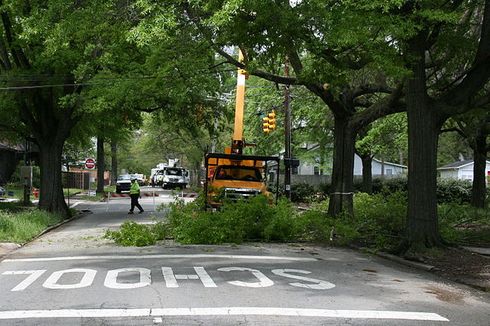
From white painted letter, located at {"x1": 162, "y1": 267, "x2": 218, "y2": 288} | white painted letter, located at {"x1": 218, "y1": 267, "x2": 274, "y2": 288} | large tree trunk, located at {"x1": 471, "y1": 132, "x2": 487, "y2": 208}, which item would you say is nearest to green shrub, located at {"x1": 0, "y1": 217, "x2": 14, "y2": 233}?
white painted letter, located at {"x1": 162, "y1": 267, "x2": 218, "y2": 288}

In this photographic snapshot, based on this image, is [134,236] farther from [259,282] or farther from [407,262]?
[407,262]

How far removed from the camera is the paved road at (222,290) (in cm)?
732

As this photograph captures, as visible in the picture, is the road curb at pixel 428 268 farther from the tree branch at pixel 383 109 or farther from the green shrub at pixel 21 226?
the green shrub at pixel 21 226

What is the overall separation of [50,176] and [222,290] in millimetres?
17594

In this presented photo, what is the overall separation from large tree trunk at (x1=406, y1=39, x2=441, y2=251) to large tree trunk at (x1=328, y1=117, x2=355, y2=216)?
6.46m

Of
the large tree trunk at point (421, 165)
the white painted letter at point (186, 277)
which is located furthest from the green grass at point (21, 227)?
the large tree trunk at point (421, 165)

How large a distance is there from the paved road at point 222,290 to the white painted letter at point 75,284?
0.02 meters

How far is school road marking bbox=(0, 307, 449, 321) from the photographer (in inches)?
289

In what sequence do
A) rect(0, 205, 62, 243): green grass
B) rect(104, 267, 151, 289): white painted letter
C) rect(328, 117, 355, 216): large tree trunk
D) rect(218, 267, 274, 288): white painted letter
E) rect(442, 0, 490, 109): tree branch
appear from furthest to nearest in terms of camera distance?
rect(328, 117, 355, 216): large tree trunk < rect(0, 205, 62, 243): green grass < rect(442, 0, 490, 109): tree branch < rect(218, 267, 274, 288): white painted letter < rect(104, 267, 151, 289): white painted letter

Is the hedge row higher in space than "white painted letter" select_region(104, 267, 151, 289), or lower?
higher

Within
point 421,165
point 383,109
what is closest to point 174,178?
point 383,109

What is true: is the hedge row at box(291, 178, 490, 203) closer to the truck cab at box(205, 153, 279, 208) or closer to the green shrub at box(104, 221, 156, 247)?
the truck cab at box(205, 153, 279, 208)

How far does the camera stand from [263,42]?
13.4 m

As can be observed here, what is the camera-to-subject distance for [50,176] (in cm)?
2459
